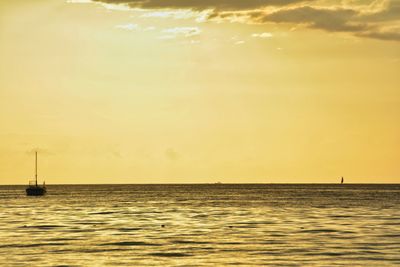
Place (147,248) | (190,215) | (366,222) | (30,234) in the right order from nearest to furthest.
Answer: (147,248)
(30,234)
(366,222)
(190,215)

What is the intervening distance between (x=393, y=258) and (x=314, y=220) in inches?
1917

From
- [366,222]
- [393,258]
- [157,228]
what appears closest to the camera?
[393,258]

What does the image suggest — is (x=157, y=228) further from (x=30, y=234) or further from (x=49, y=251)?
(x=49, y=251)

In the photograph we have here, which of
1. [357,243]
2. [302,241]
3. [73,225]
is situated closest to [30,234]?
[73,225]

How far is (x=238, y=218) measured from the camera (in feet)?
401

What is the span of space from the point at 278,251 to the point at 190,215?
61.1 metres

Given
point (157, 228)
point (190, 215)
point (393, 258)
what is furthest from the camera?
point (190, 215)

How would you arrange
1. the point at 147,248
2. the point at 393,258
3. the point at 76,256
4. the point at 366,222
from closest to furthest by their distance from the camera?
1. the point at 393,258
2. the point at 76,256
3. the point at 147,248
4. the point at 366,222

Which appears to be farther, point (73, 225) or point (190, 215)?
point (190, 215)

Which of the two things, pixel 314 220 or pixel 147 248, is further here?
pixel 314 220

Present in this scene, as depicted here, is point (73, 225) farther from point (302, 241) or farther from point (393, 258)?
point (393, 258)

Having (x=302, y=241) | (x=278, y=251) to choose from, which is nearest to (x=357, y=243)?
(x=302, y=241)

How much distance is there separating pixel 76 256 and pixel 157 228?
3260 cm

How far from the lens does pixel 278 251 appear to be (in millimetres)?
71938
